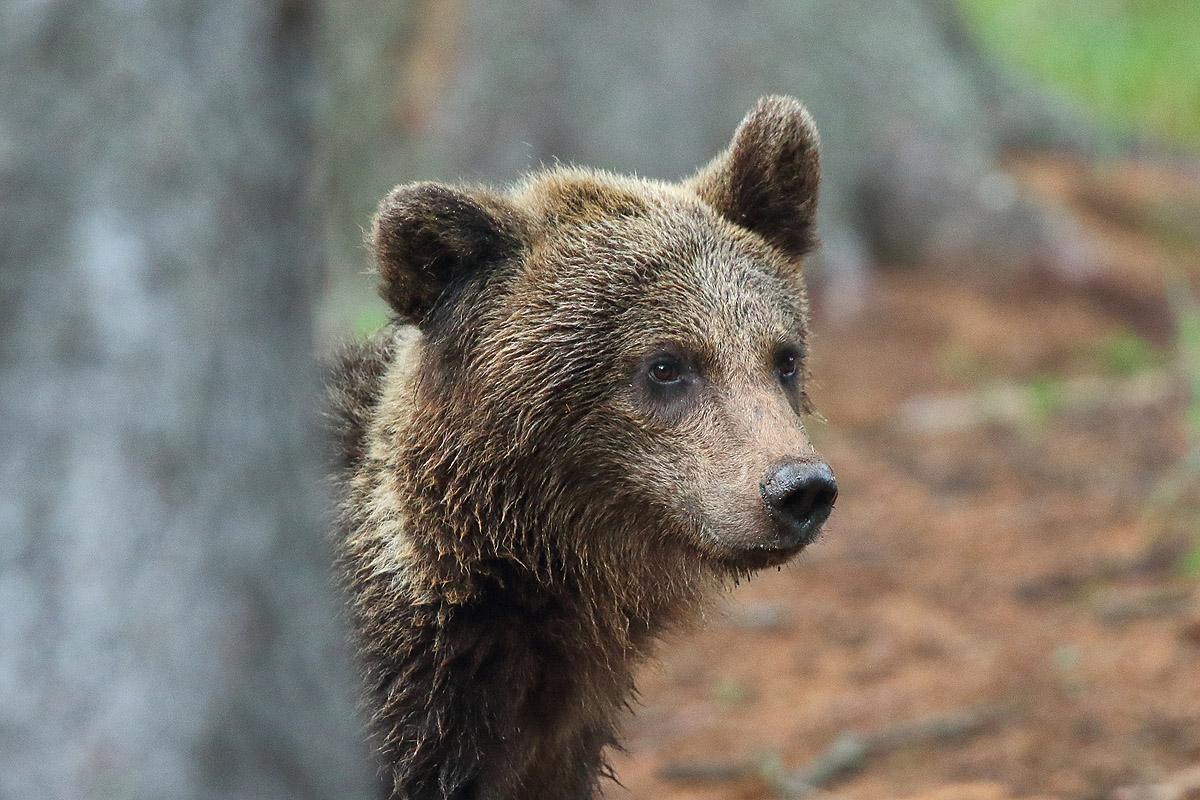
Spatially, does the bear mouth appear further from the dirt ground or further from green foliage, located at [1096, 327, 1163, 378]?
green foliage, located at [1096, 327, 1163, 378]

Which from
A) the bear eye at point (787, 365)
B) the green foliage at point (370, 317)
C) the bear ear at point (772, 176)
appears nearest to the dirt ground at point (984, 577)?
the bear eye at point (787, 365)

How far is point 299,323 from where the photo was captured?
243 centimetres

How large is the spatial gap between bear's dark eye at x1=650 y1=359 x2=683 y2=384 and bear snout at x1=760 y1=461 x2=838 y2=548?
583mm

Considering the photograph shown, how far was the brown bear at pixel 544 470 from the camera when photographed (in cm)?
401

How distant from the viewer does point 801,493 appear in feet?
12.3

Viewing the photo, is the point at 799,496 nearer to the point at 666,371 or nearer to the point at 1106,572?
the point at 666,371

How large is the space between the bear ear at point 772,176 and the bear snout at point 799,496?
1.34m

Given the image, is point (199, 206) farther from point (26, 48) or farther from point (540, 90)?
point (540, 90)

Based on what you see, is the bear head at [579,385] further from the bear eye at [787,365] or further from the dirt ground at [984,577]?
the dirt ground at [984,577]

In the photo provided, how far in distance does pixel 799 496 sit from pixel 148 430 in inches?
82.5

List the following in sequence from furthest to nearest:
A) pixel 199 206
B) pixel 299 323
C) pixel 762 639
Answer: pixel 762 639 → pixel 299 323 → pixel 199 206

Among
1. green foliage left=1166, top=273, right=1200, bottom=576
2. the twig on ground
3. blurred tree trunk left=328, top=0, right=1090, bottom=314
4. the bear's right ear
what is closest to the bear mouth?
the bear's right ear

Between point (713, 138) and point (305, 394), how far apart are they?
932cm

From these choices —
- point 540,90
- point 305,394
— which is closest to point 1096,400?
point 540,90
